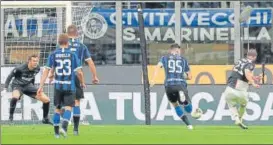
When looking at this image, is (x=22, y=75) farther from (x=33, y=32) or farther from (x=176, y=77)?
(x=176, y=77)

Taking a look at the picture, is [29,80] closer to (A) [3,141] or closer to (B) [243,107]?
(B) [243,107]

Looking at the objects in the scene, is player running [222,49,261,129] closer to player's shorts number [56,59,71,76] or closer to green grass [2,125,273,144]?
green grass [2,125,273,144]

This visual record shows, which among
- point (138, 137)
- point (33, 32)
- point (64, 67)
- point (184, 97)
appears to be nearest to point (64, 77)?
point (64, 67)

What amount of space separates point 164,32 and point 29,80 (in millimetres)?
9922

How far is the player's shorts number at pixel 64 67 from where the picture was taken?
1706 centimetres

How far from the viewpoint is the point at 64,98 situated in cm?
1723

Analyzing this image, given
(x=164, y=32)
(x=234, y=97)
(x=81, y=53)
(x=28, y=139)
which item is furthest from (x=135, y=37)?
(x=28, y=139)

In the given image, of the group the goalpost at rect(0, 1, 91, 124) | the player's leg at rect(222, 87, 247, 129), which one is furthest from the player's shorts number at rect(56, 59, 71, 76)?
the goalpost at rect(0, 1, 91, 124)

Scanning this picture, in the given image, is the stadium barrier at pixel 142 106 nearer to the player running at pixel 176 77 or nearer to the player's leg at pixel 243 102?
the player's leg at pixel 243 102

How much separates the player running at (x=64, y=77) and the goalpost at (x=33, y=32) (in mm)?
8152

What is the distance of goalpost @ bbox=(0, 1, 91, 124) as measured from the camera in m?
25.5

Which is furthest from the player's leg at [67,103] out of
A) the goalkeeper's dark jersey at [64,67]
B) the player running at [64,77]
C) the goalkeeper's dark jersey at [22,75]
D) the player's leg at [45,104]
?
the goalkeeper's dark jersey at [22,75]

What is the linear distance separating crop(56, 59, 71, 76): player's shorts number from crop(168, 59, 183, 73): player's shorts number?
4.57 meters

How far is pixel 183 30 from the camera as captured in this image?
32.7 m
